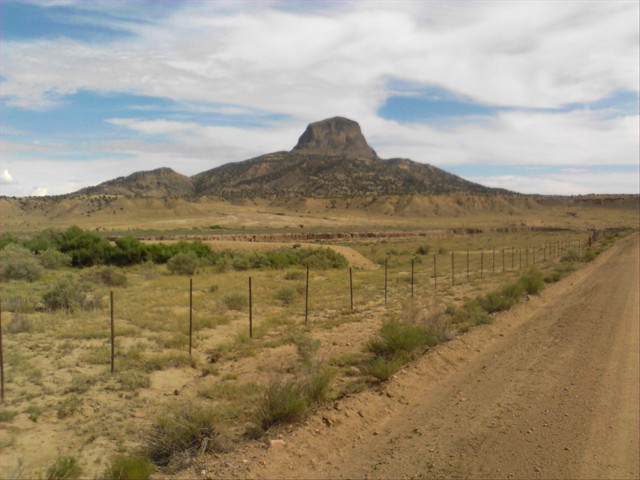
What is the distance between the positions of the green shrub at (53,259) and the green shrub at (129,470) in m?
30.6

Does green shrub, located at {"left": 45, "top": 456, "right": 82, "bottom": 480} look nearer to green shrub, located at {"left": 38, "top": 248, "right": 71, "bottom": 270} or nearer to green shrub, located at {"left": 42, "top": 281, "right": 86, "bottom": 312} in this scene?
green shrub, located at {"left": 42, "top": 281, "right": 86, "bottom": 312}

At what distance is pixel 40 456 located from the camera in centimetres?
758

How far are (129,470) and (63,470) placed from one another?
0.86m

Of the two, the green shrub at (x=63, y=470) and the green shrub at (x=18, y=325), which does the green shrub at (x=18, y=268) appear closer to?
the green shrub at (x=18, y=325)

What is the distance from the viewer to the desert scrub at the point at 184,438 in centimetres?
720

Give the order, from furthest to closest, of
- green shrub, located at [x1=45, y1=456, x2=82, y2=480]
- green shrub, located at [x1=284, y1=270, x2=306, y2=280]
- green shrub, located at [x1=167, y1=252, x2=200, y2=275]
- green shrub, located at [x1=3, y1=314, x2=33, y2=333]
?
green shrub, located at [x1=167, y1=252, x2=200, y2=275] → green shrub, located at [x1=284, y1=270, x2=306, y2=280] → green shrub, located at [x1=3, y1=314, x2=33, y2=333] → green shrub, located at [x1=45, y1=456, x2=82, y2=480]

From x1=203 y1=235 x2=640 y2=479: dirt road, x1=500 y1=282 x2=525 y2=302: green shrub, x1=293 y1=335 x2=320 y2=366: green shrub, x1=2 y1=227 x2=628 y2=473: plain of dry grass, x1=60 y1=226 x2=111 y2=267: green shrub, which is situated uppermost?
x1=60 y1=226 x2=111 y2=267: green shrub

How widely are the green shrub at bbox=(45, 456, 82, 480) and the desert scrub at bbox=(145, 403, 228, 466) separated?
1002 millimetres

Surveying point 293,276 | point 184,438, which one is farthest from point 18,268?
point 184,438

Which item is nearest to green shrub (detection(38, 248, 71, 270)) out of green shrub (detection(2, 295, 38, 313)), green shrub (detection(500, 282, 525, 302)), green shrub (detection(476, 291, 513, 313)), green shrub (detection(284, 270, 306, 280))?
green shrub (detection(284, 270, 306, 280))

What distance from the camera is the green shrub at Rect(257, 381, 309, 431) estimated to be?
26.5 ft

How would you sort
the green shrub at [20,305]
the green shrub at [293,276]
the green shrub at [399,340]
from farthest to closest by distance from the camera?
the green shrub at [293,276] → the green shrub at [20,305] → the green shrub at [399,340]

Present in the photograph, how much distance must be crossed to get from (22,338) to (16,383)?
4249mm

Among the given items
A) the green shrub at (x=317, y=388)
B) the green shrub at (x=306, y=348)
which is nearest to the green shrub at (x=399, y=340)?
the green shrub at (x=306, y=348)
